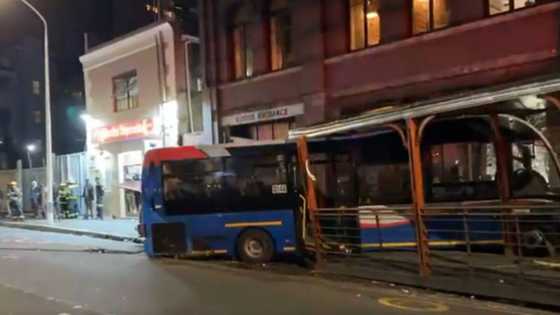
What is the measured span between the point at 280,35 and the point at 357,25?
11.7 feet

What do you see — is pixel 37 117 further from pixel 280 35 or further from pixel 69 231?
pixel 280 35

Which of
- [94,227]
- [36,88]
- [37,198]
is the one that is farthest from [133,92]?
[36,88]

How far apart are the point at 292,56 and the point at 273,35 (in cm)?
143

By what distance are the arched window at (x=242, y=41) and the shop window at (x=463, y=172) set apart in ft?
34.2

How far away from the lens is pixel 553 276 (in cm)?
1064

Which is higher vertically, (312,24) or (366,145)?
(312,24)

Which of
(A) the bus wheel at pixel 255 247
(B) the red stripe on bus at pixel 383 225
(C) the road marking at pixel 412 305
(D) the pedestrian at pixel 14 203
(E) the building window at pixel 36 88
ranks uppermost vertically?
(E) the building window at pixel 36 88

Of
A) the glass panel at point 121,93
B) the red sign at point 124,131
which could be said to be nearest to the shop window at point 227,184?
the red sign at point 124,131

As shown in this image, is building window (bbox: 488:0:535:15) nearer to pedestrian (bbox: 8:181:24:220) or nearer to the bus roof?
the bus roof

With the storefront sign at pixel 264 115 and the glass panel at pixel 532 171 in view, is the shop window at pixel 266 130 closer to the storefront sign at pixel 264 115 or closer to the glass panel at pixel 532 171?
the storefront sign at pixel 264 115

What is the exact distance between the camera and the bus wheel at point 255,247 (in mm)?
15344

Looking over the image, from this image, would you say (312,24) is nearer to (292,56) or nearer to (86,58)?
(292,56)

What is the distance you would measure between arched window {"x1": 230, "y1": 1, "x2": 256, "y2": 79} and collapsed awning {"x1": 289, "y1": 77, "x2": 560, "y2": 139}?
33.8 ft

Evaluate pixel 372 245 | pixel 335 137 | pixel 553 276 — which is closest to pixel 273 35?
pixel 335 137
